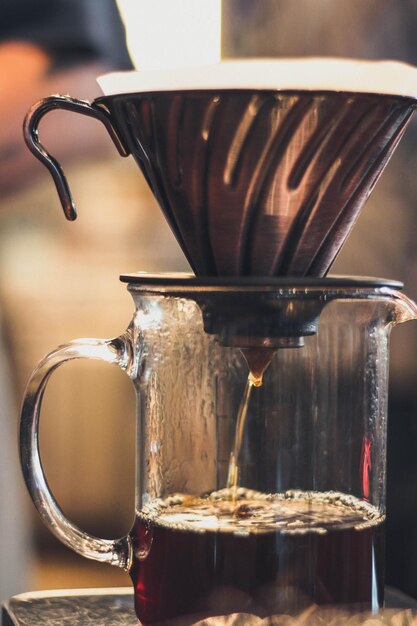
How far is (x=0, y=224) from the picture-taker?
1672 millimetres

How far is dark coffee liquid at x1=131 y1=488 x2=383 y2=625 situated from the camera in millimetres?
681

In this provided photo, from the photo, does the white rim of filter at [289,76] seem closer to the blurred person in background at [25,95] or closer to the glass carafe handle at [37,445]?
the glass carafe handle at [37,445]

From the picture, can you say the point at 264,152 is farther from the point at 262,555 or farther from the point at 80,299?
the point at 80,299

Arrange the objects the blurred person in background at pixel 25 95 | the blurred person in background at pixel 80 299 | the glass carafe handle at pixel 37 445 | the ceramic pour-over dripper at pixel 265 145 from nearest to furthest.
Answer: the ceramic pour-over dripper at pixel 265 145, the glass carafe handle at pixel 37 445, the blurred person in background at pixel 25 95, the blurred person in background at pixel 80 299

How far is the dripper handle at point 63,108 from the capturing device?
0.73 m

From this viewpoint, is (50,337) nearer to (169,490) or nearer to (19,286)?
(19,286)

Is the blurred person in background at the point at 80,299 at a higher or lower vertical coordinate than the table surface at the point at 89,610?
higher

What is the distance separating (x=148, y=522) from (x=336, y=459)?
14 cm

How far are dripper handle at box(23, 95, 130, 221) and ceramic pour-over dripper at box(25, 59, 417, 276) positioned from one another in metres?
0.02

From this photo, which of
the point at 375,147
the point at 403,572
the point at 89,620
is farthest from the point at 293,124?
the point at 403,572

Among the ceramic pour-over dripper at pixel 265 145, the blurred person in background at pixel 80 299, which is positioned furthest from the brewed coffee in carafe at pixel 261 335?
the blurred person in background at pixel 80 299

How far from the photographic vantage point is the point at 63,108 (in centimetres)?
74

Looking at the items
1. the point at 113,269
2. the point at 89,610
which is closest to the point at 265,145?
the point at 89,610

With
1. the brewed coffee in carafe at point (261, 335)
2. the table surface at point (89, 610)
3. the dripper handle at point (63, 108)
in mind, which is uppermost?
the dripper handle at point (63, 108)
